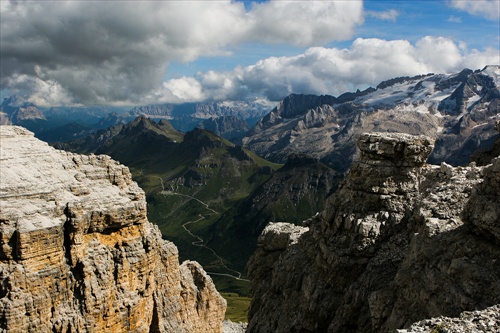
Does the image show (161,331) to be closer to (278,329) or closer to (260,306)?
(260,306)

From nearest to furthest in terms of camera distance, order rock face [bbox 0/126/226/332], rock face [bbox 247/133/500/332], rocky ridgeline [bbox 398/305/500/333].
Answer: rocky ridgeline [bbox 398/305/500/333] < rock face [bbox 247/133/500/332] < rock face [bbox 0/126/226/332]

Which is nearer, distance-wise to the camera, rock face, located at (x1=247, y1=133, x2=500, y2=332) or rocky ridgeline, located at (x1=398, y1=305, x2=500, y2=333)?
rocky ridgeline, located at (x1=398, y1=305, x2=500, y2=333)

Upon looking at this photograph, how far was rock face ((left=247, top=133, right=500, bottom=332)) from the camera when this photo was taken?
2303 cm

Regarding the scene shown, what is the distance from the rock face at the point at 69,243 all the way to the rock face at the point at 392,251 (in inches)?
568

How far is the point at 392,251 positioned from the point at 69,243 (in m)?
28.9

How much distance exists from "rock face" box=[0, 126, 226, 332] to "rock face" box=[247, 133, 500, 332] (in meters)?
14.4

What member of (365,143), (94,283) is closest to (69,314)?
(94,283)

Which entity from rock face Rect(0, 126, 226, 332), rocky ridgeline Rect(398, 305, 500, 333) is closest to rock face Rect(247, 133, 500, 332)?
rocky ridgeline Rect(398, 305, 500, 333)

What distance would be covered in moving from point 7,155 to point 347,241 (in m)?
32.3

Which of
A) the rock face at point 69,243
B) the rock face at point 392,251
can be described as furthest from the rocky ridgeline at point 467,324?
the rock face at point 69,243

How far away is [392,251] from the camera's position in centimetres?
3228

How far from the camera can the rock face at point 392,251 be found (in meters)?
23.0

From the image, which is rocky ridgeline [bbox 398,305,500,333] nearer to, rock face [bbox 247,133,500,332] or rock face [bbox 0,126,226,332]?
rock face [bbox 247,133,500,332]

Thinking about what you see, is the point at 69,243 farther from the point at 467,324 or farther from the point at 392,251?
the point at 467,324
